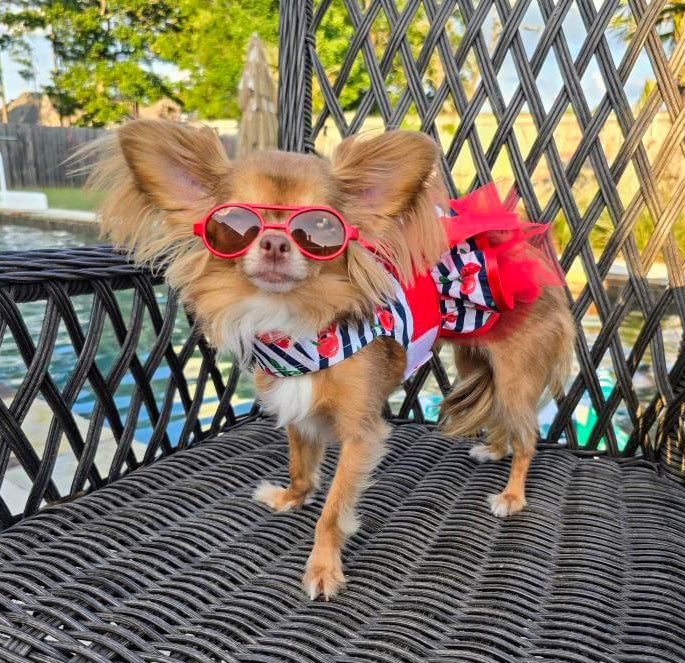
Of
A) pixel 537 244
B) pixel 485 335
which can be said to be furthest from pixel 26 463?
pixel 537 244

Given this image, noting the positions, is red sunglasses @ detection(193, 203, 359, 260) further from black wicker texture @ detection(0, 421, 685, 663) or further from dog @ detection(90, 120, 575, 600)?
black wicker texture @ detection(0, 421, 685, 663)

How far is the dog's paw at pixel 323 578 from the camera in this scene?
995 mm

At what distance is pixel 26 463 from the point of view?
121 centimetres

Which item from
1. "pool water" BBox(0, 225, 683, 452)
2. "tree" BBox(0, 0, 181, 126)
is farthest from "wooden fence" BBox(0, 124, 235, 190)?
"tree" BBox(0, 0, 181, 126)

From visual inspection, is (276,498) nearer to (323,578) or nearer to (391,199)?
(323,578)

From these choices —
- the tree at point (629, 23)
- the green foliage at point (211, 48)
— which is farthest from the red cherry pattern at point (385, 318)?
the green foliage at point (211, 48)

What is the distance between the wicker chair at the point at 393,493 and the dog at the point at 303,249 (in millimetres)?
131

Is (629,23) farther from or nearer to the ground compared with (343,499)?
farther from the ground

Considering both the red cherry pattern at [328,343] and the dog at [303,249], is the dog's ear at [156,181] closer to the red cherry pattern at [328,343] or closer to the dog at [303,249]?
the dog at [303,249]

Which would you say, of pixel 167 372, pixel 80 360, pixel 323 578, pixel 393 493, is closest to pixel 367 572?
pixel 323 578

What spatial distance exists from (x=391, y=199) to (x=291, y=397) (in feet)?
1.34

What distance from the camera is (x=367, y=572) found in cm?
108

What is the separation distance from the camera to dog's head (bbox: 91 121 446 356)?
1.04 m

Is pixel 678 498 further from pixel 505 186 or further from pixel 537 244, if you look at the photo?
pixel 505 186
